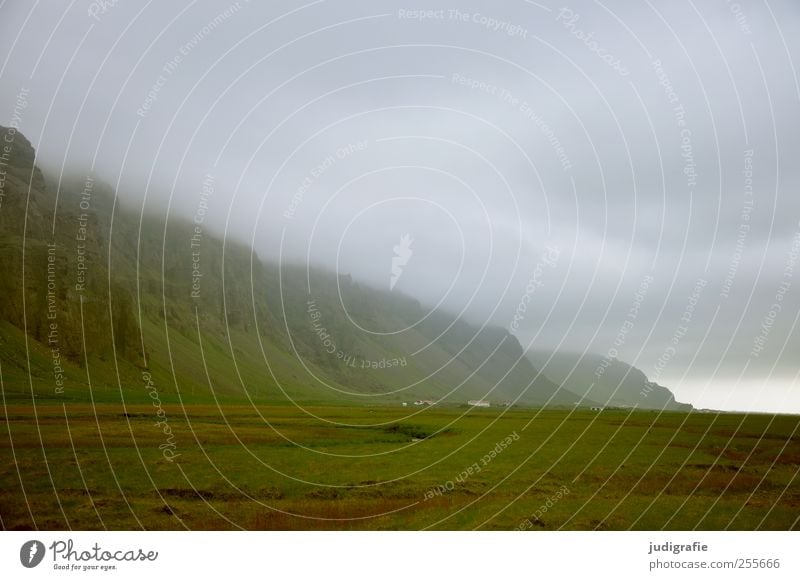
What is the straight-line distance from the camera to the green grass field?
84.8 feet

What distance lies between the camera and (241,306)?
173 meters

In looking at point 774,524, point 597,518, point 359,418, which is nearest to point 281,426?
point 359,418

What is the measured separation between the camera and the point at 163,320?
145625mm

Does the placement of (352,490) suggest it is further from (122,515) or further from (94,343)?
(94,343)

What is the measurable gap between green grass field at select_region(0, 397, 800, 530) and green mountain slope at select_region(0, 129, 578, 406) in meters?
18.8

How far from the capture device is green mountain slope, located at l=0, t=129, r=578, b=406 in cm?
9138

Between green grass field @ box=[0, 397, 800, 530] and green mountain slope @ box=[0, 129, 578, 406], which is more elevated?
green mountain slope @ box=[0, 129, 578, 406]

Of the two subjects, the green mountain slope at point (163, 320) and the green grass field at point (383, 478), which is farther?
the green mountain slope at point (163, 320)

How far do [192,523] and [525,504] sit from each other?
1359 centimetres

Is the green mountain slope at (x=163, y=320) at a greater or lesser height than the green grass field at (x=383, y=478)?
greater

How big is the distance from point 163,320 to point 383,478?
125430 millimetres

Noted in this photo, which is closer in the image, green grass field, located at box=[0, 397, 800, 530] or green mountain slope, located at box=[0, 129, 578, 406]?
green grass field, located at box=[0, 397, 800, 530]

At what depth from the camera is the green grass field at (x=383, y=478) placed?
84.8ft

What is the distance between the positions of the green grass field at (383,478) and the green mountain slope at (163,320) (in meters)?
18.8
